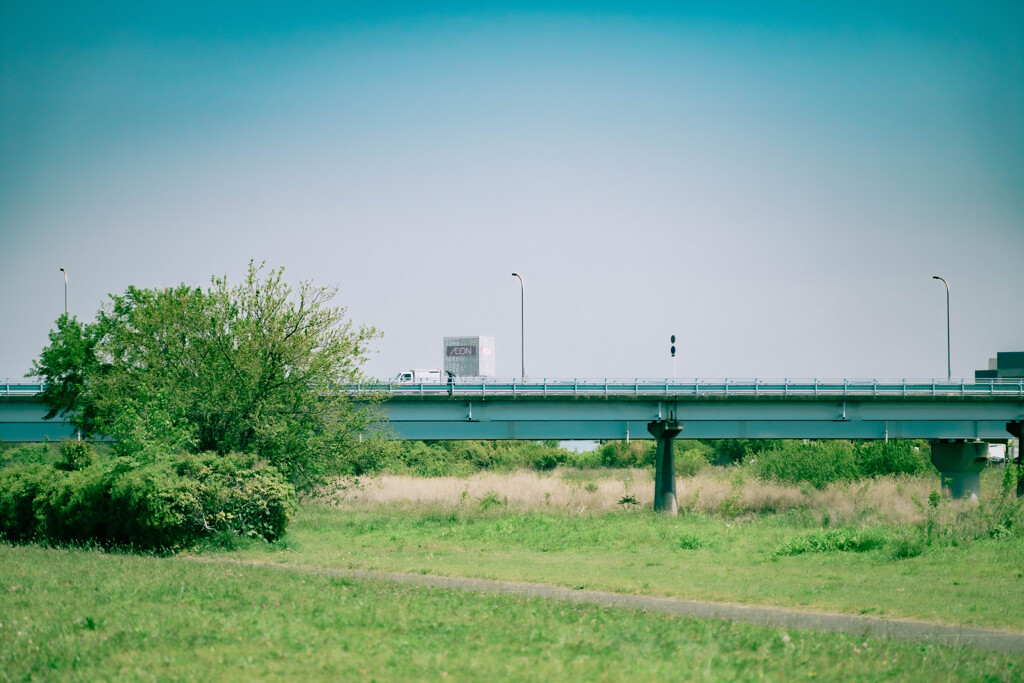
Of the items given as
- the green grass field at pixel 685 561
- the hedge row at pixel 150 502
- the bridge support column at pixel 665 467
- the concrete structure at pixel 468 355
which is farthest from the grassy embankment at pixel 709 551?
the concrete structure at pixel 468 355

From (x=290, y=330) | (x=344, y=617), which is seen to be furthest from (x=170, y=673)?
(x=290, y=330)

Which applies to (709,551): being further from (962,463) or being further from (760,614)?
(962,463)

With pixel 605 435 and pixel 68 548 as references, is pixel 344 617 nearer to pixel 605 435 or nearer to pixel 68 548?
pixel 68 548

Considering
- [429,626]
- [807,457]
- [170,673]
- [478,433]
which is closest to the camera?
[170,673]

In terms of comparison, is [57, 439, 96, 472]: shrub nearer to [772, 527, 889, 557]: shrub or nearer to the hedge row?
the hedge row

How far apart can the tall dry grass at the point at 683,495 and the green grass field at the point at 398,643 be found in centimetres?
2151

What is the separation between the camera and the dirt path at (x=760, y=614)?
13.5 m

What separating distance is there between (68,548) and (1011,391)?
154ft

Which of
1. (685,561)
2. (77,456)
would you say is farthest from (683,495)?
(77,456)

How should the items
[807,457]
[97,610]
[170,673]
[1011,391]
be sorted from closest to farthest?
1. [170,673]
2. [97,610]
3. [1011,391]
4. [807,457]

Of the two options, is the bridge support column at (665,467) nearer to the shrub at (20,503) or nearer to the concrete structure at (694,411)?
the concrete structure at (694,411)

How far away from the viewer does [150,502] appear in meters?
22.9

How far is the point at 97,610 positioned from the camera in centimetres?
1410

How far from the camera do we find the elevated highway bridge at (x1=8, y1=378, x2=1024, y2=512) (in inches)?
1832
